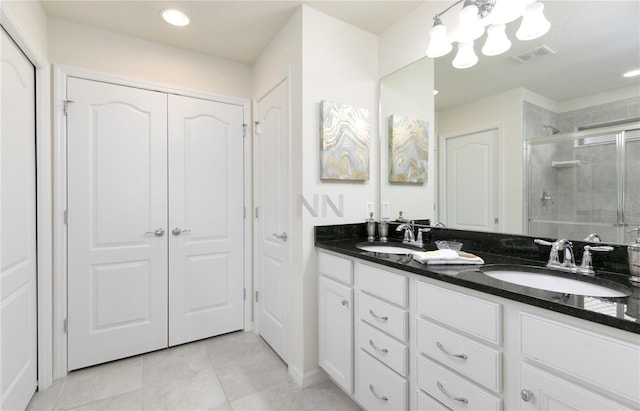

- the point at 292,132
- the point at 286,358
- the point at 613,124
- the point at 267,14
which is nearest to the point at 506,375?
the point at 613,124

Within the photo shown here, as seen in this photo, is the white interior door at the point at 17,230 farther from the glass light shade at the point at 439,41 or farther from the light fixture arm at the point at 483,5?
the light fixture arm at the point at 483,5

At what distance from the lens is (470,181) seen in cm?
167

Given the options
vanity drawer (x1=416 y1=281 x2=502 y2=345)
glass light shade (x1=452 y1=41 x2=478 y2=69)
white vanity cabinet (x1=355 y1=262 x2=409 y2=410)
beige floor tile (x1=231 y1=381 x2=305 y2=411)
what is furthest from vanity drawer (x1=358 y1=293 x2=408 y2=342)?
glass light shade (x1=452 y1=41 x2=478 y2=69)

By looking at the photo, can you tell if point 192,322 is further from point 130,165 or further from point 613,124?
point 613,124

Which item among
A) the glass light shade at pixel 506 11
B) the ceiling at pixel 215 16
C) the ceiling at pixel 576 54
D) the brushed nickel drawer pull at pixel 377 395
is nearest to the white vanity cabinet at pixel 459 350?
the brushed nickel drawer pull at pixel 377 395

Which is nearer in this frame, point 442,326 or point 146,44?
point 442,326

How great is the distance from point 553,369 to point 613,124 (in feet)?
3.24

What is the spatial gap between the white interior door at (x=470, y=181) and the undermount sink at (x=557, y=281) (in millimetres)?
340

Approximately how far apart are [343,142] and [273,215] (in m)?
0.78

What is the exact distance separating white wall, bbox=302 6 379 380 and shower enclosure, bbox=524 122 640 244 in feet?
3.39

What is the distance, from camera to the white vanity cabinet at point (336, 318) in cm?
159

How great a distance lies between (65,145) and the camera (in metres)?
1.94

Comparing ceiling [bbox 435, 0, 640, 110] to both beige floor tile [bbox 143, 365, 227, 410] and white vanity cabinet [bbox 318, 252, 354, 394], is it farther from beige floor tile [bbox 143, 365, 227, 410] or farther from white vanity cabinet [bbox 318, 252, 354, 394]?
beige floor tile [bbox 143, 365, 227, 410]

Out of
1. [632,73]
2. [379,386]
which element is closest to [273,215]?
[379,386]
